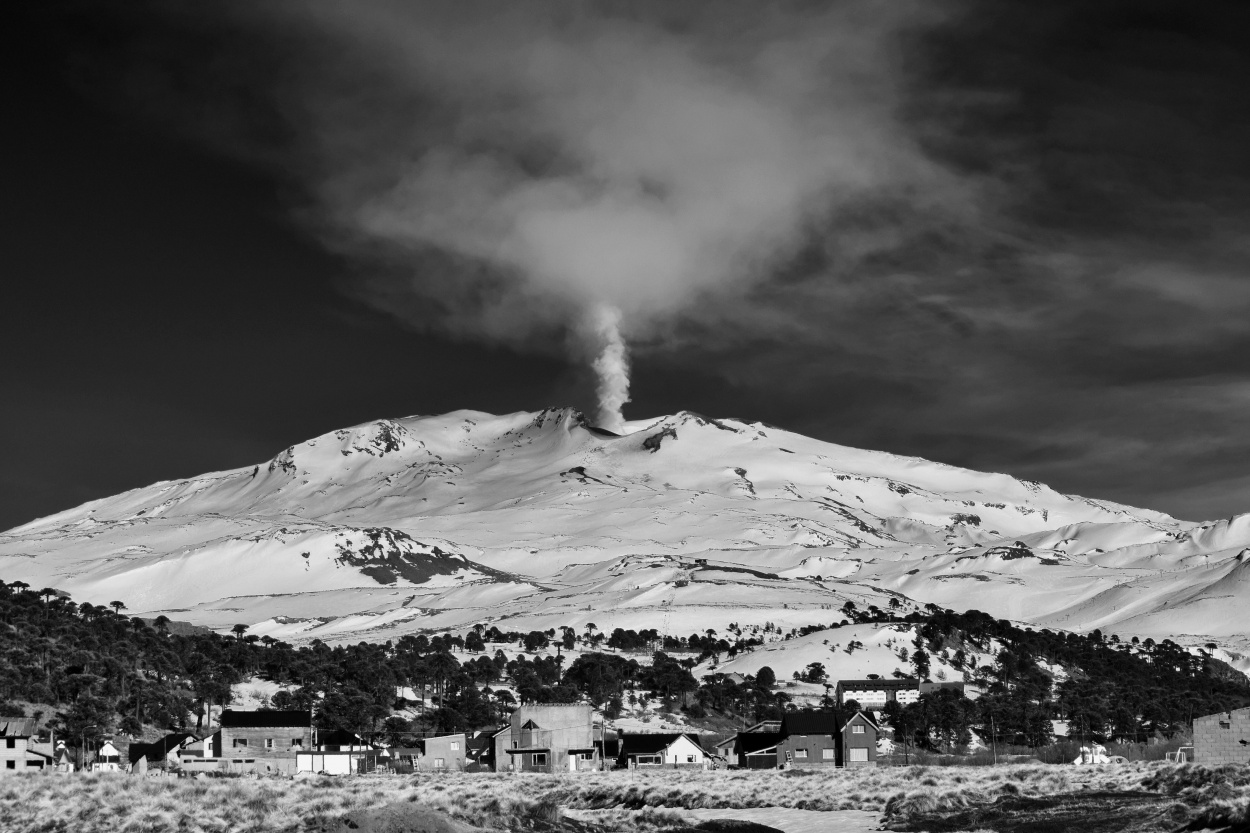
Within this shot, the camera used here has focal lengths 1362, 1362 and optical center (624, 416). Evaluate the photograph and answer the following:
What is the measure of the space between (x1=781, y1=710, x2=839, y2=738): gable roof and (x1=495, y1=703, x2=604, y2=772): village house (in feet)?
38.9

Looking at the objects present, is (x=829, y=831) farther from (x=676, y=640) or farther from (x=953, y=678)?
(x=676, y=640)

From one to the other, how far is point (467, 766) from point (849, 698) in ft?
186

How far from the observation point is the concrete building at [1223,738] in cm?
4491

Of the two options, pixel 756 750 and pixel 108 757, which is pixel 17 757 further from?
pixel 756 750

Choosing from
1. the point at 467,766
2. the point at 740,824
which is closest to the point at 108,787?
the point at 740,824

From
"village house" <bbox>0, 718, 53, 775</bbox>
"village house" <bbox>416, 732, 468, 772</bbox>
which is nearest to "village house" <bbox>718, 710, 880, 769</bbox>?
"village house" <bbox>416, 732, 468, 772</bbox>

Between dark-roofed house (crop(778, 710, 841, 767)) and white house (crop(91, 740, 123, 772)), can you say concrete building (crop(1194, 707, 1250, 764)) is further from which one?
white house (crop(91, 740, 123, 772))

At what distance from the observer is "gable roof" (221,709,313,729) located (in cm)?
7819

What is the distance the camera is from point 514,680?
136 m

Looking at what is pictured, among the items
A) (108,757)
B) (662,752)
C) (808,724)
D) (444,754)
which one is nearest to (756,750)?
(808,724)

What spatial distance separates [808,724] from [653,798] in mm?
33033

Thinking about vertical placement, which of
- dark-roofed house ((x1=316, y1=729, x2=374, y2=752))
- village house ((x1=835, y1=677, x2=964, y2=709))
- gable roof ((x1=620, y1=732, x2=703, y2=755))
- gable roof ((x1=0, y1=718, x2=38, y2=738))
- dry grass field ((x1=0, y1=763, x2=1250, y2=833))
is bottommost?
dry grass field ((x1=0, y1=763, x2=1250, y2=833))

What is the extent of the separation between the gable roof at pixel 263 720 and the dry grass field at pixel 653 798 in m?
22.3

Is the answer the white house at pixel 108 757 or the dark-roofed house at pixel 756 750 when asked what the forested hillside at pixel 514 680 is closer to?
the white house at pixel 108 757
